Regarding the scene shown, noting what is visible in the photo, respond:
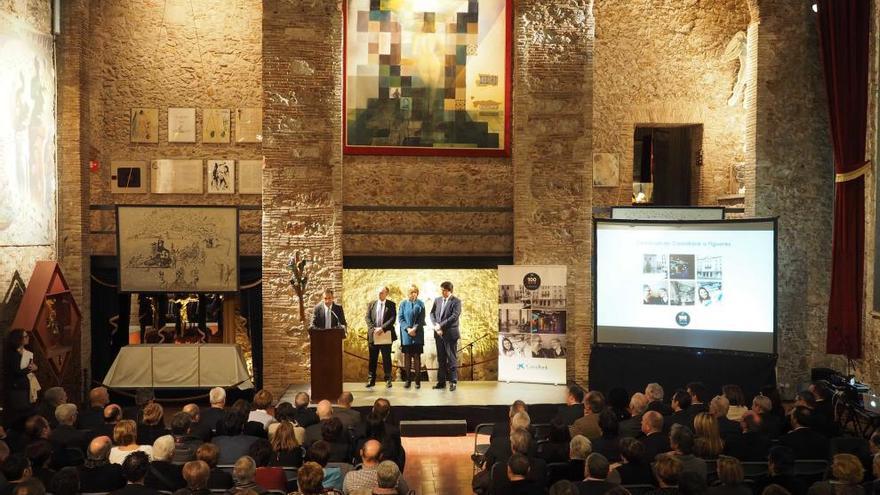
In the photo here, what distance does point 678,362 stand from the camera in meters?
11.8

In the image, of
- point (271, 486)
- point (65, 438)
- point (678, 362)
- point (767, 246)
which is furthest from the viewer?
point (678, 362)

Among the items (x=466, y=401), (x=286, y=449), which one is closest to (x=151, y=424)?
(x=286, y=449)

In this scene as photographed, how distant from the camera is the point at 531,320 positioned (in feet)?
40.9

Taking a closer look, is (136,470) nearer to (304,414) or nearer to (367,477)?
(367,477)

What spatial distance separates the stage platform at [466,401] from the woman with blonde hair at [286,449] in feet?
15.0

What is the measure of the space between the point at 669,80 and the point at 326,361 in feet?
24.4

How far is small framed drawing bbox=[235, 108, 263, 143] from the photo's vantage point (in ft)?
46.3

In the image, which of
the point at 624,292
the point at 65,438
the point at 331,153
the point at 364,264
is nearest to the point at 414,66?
the point at 331,153

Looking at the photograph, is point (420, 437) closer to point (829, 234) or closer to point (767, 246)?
point (767, 246)

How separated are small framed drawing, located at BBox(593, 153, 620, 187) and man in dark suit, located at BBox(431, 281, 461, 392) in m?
3.61

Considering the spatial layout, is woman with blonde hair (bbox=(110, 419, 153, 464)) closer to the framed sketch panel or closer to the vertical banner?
the vertical banner

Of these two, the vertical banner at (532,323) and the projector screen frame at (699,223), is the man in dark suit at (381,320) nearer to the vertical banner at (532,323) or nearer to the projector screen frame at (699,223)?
the vertical banner at (532,323)

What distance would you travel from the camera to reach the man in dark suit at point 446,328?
1212 centimetres

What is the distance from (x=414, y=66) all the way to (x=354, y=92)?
0.99 m
